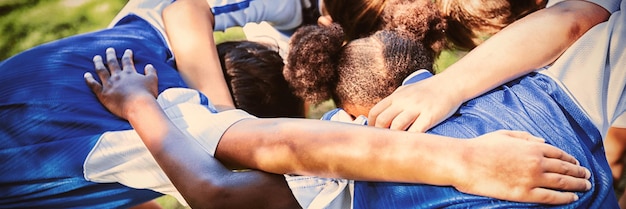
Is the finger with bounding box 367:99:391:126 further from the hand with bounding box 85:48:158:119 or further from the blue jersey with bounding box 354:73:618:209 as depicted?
the hand with bounding box 85:48:158:119

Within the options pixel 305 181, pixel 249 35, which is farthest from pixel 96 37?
pixel 305 181

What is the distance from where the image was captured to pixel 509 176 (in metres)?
0.69

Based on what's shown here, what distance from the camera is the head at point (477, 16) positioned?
2.89ft

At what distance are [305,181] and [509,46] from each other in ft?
0.90

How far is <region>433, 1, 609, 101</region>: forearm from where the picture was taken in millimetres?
793

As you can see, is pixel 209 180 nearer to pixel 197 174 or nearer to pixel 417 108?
pixel 197 174

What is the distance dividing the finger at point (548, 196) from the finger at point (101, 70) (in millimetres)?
512

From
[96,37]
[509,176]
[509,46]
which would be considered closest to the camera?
[509,176]

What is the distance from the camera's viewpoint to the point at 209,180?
0.76 metres

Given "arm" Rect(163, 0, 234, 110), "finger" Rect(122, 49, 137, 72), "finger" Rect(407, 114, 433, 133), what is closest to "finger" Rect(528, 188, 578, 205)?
"finger" Rect(407, 114, 433, 133)

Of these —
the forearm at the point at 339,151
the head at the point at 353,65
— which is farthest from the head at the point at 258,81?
the forearm at the point at 339,151

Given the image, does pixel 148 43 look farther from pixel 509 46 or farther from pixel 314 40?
pixel 509 46

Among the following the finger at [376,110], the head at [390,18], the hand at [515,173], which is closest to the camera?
the hand at [515,173]

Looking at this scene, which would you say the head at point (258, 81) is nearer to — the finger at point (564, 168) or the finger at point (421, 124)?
the finger at point (421, 124)
